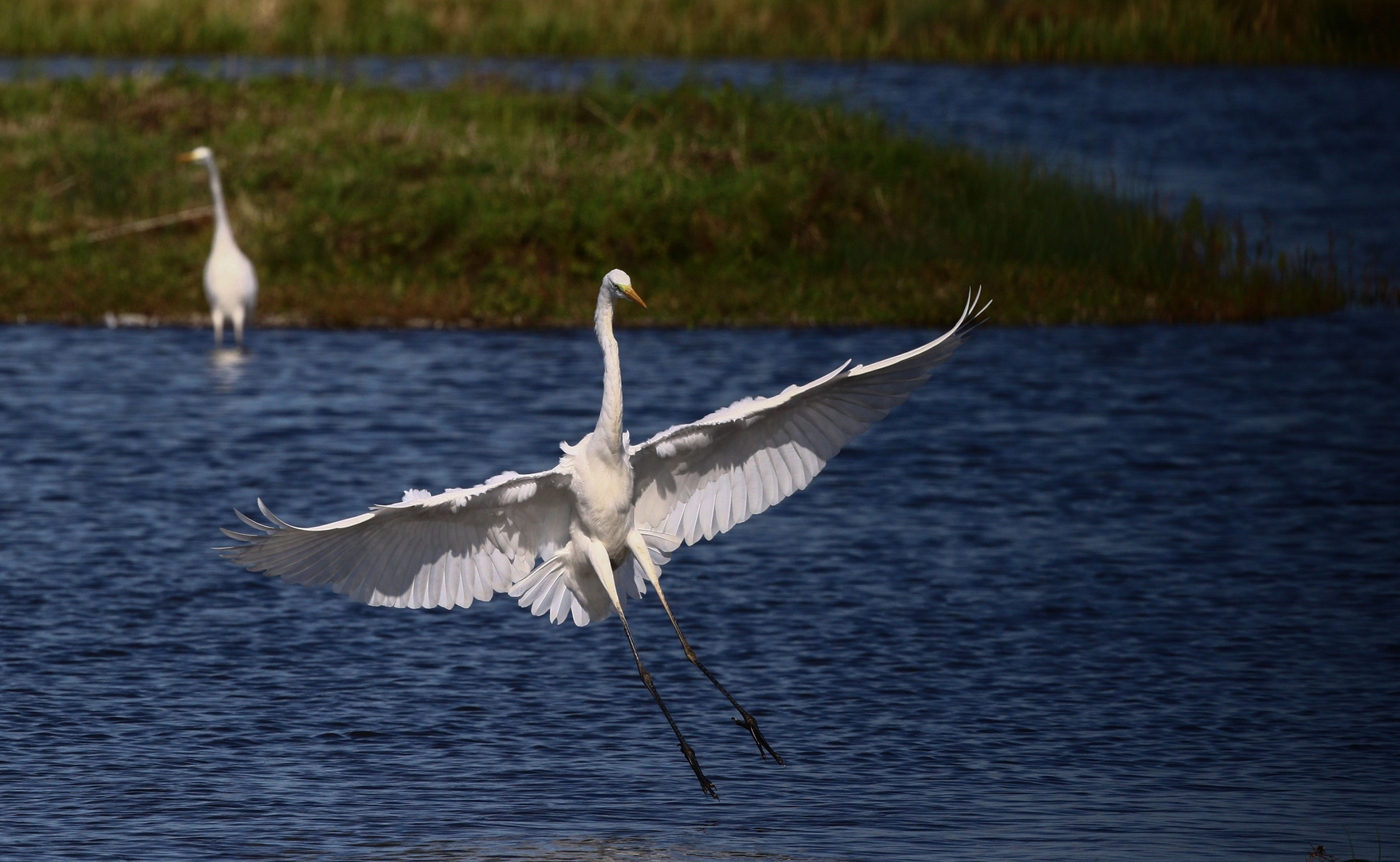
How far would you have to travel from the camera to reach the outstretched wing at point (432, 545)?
267 inches

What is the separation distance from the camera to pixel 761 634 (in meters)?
9.17

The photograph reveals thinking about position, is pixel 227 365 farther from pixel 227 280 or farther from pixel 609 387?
pixel 609 387

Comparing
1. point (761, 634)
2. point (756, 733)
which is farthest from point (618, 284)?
point (761, 634)

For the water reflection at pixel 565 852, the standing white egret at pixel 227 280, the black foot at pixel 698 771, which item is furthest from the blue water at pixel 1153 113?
the water reflection at pixel 565 852

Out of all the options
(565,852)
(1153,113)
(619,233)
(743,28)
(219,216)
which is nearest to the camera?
(565,852)

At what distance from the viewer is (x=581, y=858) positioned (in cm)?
630

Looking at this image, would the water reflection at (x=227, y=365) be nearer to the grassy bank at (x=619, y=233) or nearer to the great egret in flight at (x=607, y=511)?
the grassy bank at (x=619, y=233)

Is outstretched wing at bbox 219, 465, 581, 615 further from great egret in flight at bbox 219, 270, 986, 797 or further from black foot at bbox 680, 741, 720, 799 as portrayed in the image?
black foot at bbox 680, 741, 720, 799

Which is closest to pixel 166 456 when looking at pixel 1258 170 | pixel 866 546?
pixel 866 546

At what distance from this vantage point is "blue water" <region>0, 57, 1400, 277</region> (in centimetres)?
2112

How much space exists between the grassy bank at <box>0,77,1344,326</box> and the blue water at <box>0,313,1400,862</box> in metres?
0.91

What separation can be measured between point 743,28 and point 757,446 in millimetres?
23454

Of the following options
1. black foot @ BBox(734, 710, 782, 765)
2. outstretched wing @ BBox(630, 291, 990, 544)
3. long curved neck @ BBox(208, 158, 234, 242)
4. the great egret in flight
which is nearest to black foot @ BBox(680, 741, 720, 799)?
the great egret in flight

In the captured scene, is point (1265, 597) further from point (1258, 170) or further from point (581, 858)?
point (1258, 170)
